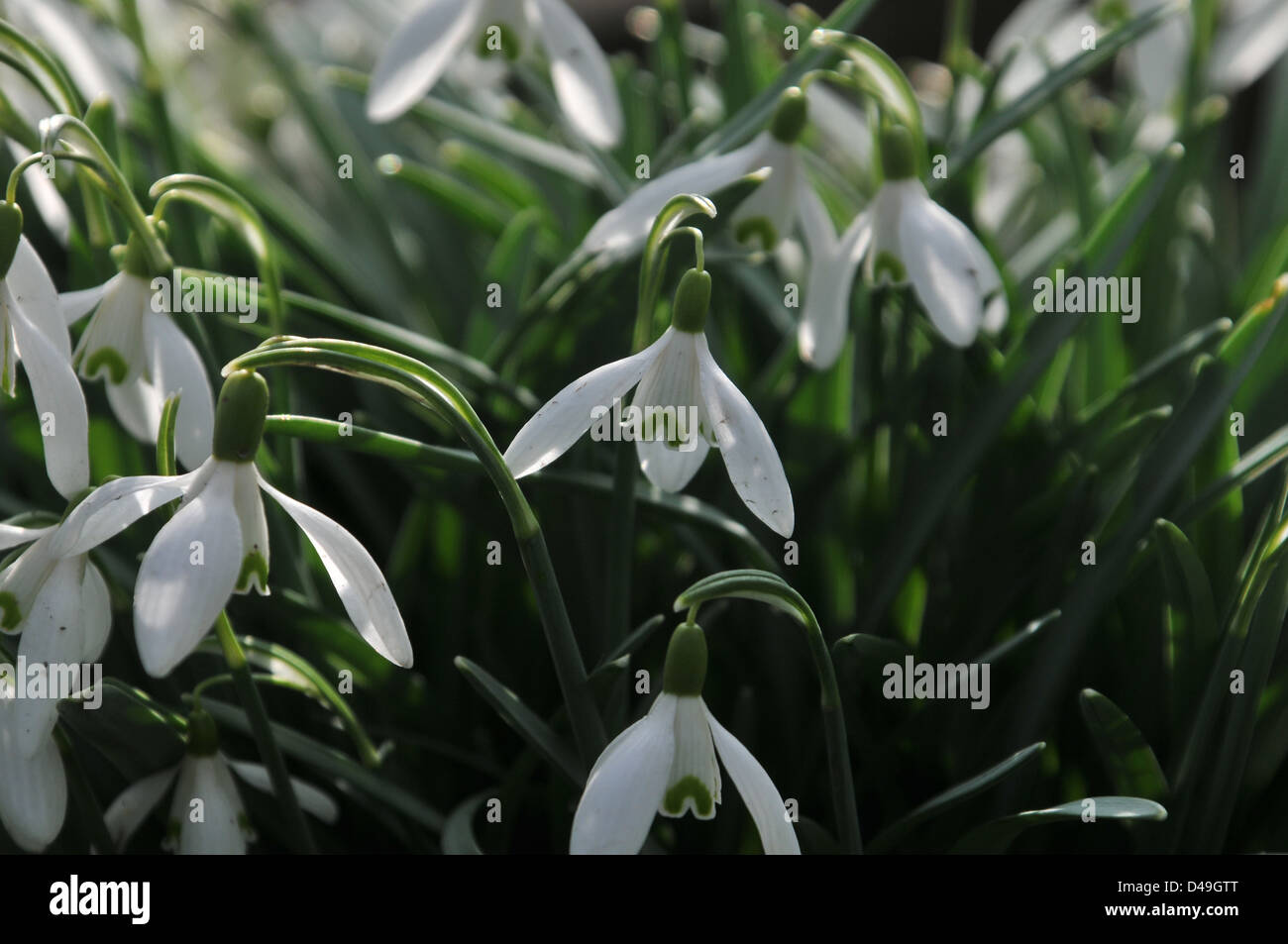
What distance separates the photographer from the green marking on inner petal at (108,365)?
1.96ft

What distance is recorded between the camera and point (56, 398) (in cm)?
51

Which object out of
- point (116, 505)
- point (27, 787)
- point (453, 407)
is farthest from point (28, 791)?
point (453, 407)

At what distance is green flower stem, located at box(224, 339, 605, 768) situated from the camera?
47cm

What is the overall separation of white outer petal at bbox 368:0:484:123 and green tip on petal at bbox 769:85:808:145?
0.22 metres

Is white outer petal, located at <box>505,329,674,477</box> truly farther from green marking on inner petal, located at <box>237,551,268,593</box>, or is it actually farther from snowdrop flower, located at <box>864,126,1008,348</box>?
snowdrop flower, located at <box>864,126,1008,348</box>

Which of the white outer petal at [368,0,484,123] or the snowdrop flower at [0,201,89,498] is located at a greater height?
the white outer petal at [368,0,484,123]

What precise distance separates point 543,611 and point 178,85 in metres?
1.04

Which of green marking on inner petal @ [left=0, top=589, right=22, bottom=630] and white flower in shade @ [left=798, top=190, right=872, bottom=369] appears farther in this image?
white flower in shade @ [left=798, top=190, right=872, bottom=369]

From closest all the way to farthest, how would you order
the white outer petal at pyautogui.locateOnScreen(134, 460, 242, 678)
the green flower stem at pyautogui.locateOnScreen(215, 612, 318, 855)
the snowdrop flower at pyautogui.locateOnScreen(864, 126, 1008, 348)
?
the white outer petal at pyautogui.locateOnScreen(134, 460, 242, 678) < the green flower stem at pyautogui.locateOnScreen(215, 612, 318, 855) < the snowdrop flower at pyautogui.locateOnScreen(864, 126, 1008, 348)

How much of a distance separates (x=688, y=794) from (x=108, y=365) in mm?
369

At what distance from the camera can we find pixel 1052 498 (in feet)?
2.49

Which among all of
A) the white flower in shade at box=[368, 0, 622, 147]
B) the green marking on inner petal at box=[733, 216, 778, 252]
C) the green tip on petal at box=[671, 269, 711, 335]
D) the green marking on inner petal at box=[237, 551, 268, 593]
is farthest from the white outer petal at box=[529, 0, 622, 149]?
the green marking on inner petal at box=[237, 551, 268, 593]
